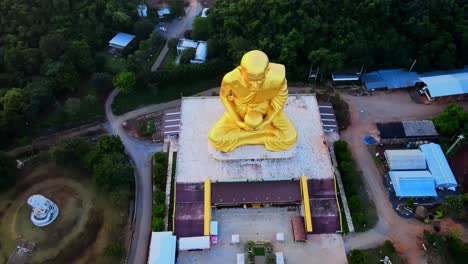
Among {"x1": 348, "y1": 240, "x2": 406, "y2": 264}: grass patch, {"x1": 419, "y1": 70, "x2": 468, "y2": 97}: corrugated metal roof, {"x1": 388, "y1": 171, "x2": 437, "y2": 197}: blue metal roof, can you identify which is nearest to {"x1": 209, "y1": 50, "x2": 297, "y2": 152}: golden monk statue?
{"x1": 388, "y1": 171, "x2": 437, "y2": 197}: blue metal roof

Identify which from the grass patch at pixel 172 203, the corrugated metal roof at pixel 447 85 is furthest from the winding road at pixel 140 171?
the corrugated metal roof at pixel 447 85

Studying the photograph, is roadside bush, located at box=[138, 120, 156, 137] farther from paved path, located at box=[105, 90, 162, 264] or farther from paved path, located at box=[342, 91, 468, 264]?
paved path, located at box=[342, 91, 468, 264]

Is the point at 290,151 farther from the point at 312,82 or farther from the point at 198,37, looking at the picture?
the point at 198,37

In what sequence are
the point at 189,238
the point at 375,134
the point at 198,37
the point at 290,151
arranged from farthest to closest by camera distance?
1. the point at 198,37
2. the point at 375,134
3. the point at 290,151
4. the point at 189,238

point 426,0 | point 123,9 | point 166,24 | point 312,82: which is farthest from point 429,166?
point 123,9

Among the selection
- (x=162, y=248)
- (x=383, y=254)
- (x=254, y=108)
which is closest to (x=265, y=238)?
(x=162, y=248)

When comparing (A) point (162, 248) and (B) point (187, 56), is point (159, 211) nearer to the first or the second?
(A) point (162, 248)
